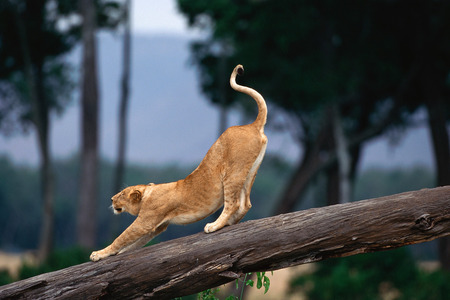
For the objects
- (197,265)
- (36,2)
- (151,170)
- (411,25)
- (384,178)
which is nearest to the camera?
(197,265)

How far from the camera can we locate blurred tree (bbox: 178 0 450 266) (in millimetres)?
14641

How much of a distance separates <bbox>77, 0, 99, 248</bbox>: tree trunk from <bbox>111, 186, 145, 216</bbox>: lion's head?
35.7 ft

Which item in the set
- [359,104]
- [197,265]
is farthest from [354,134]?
[197,265]

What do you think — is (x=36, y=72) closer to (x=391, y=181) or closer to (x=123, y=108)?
(x=123, y=108)

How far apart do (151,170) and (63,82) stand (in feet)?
94.3

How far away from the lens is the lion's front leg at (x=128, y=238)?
4.61m

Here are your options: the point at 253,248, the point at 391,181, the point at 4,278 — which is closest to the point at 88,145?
the point at 4,278

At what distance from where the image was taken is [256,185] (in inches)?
1774

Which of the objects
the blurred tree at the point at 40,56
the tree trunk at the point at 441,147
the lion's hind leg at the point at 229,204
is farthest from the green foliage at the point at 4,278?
the tree trunk at the point at 441,147

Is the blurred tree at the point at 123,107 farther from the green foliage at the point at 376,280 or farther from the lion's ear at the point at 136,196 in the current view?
the lion's ear at the point at 136,196

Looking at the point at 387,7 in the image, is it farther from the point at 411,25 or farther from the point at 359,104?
the point at 359,104

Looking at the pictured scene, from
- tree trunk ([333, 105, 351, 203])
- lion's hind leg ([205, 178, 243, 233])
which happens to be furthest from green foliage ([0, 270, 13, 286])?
lion's hind leg ([205, 178, 243, 233])

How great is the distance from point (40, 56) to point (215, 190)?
16.4 m

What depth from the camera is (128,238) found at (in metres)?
4.65
